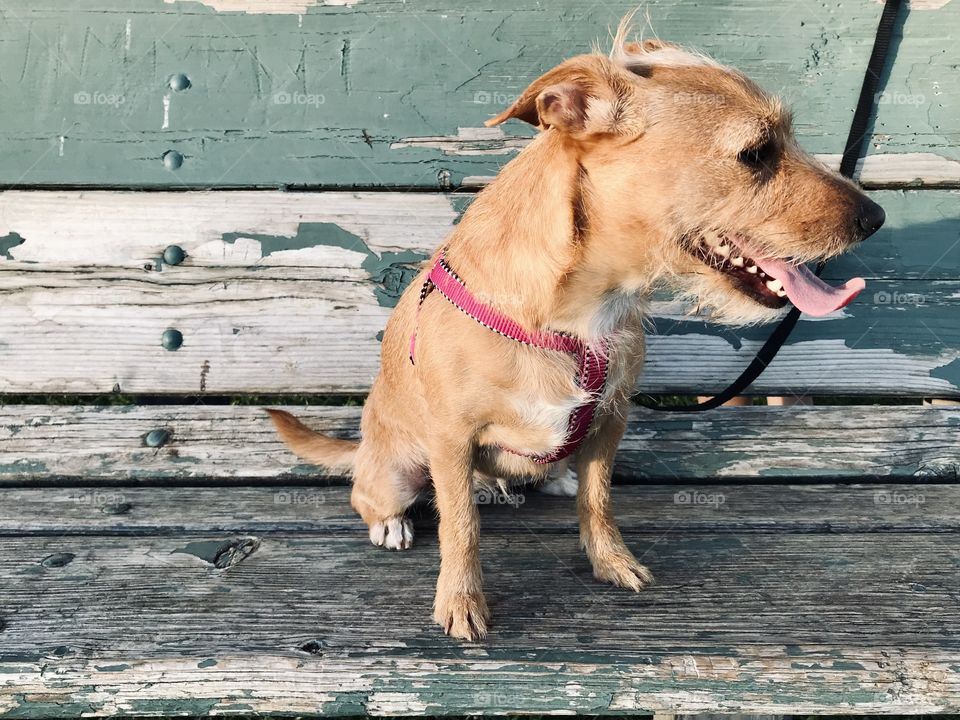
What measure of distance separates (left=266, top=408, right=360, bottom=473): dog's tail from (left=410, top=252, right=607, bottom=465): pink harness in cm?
57

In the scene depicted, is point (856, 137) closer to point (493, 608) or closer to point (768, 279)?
point (768, 279)

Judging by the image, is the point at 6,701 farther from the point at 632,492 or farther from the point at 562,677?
the point at 632,492

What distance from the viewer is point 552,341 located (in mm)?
1775

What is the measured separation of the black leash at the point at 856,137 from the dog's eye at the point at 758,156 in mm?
959

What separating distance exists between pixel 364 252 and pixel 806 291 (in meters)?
1.40

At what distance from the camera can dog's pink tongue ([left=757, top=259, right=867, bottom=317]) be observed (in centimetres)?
166

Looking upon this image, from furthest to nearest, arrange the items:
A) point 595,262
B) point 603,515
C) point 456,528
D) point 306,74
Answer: point 306,74
point 603,515
point 456,528
point 595,262

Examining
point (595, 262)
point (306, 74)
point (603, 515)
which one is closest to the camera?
point (595, 262)

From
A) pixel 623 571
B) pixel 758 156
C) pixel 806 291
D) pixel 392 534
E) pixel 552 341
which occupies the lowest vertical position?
pixel 392 534

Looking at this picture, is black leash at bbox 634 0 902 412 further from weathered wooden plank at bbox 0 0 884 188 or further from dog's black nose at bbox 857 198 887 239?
dog's black nose at bbox 857 198 887 239

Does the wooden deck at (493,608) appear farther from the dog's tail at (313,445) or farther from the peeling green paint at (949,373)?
the peeling green paint at (949,373)

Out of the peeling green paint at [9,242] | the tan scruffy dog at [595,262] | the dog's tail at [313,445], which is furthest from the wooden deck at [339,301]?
the tan scruffy dog at [595,262]

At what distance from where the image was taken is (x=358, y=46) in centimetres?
249

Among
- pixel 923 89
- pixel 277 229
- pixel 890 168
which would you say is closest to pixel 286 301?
pixel 277 229
